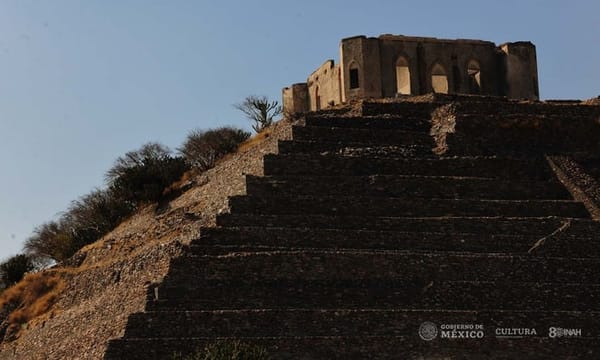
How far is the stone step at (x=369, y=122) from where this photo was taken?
34500mm

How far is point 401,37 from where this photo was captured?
40.0 metres

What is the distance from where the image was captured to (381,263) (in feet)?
85.6

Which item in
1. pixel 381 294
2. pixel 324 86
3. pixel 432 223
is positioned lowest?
pixel 381 294

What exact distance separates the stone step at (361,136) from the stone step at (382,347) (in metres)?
10.5

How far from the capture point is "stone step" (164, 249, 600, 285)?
999 inches

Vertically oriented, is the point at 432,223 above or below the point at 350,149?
below

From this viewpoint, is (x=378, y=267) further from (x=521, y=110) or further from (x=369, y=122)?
(x=521, y=110)

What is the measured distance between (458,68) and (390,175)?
36.6 feet

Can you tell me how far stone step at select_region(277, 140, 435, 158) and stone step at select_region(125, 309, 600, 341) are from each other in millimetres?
8494

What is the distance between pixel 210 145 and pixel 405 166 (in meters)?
13.3

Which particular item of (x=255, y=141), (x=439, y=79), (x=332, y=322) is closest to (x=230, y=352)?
(x=332, y=322)

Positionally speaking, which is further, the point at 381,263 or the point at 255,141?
the point at 255,141

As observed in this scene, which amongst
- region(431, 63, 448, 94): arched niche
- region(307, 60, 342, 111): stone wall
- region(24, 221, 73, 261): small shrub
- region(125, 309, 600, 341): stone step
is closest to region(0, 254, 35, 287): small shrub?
region(24, 221, 73, 261): small shrub

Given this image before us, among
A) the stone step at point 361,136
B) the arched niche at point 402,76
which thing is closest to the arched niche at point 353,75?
the arched niche at point 402,76
